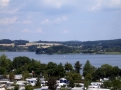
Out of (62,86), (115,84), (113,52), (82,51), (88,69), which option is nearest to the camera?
(115,84)

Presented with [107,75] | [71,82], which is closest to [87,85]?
[71,82]

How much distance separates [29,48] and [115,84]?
85.7m

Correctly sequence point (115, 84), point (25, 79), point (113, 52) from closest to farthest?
point (115, 84) < point (25, 79) < point (113, 52)

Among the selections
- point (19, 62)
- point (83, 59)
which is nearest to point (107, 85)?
point (19, 62)

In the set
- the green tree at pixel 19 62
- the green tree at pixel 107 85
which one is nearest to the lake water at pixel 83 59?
the green tree at pixel 19 62

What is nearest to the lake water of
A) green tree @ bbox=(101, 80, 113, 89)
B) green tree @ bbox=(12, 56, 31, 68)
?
green tree @ bbox=(12, 56, 31, 68)

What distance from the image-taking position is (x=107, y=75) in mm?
19500

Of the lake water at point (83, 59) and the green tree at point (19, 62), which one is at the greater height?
the green tree at point (19, 62)

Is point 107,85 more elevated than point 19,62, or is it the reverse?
point 19,62

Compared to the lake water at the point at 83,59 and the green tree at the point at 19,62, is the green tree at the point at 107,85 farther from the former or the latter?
the lake water at the point at 83,59

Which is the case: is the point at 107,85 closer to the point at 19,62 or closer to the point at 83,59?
the point at 19,62

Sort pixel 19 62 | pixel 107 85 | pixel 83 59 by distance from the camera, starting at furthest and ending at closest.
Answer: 1. pixel 83 59
2. pixel 19 62
3. pixel 107 85

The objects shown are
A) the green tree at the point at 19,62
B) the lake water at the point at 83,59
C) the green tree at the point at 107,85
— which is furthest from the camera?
the lake water at the point at 83,59

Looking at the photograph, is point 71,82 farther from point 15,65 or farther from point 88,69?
point 15,65
